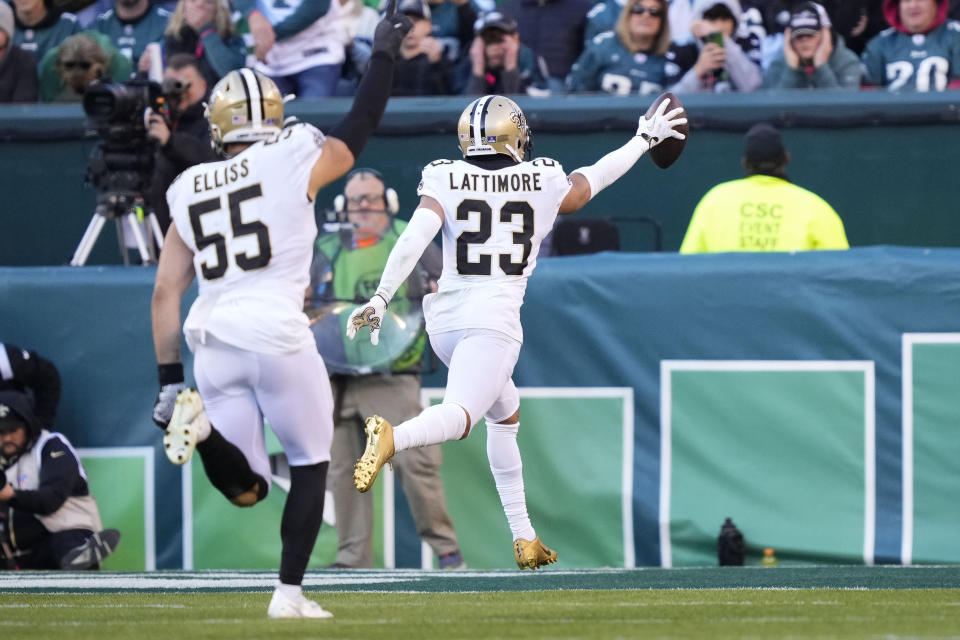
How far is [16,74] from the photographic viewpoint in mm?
11250

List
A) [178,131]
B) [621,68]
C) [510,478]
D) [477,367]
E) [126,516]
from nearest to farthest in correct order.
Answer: [477,367], [510,478], [126,516], [178,131], [621,68]

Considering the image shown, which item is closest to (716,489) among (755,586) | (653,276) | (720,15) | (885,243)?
(653,276)

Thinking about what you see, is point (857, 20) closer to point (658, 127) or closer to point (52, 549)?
point (658, 127)

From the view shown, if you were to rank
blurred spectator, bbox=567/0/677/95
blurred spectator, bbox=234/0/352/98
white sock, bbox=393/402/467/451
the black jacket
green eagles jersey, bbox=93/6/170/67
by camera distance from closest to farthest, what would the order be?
1. white sock, bbox=393/402/467/451
2. the black jacket
3. blurred spectator, bbox=567/0/677/95
4. blurred spectator, bbox=234/0/352/98
5. green eagles jersey, bbox=93/6/170/67

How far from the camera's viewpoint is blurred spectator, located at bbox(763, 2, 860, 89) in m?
10.2

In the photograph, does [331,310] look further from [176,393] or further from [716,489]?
[176,393]

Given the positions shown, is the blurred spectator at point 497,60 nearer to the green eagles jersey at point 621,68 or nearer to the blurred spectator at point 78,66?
the green eagles jersey at point 621,68

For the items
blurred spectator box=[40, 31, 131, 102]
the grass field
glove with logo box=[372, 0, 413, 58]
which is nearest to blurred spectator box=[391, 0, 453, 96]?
blurred spectator box=[40, 31, 131, 102]

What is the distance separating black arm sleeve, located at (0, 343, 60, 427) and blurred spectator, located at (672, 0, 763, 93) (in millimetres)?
4185

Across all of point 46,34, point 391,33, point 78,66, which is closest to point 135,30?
point 46,34

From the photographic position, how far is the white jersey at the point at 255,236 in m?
5.46

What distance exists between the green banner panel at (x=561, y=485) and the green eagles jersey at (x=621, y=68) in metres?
2.75

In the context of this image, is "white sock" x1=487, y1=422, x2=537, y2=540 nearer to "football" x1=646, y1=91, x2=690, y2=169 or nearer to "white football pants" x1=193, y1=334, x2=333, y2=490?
"football" x1=646, y1=91, x2=690, y2=169

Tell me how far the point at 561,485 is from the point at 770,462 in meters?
1.05
